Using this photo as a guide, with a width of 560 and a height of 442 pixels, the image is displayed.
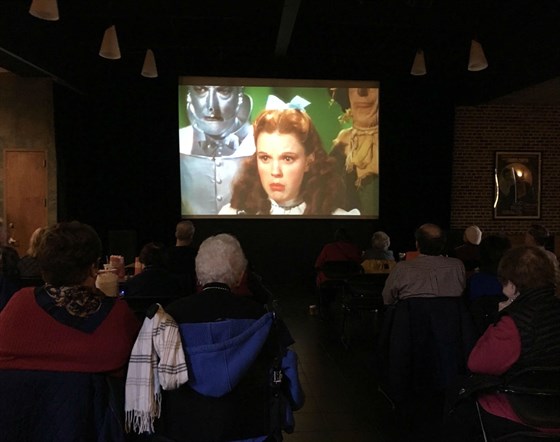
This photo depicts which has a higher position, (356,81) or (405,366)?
(356,81)

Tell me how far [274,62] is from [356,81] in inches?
55.5

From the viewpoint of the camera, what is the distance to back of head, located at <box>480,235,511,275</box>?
3615mm

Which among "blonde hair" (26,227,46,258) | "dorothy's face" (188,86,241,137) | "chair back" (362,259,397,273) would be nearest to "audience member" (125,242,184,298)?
"blonde hair" (26,227,46,258)

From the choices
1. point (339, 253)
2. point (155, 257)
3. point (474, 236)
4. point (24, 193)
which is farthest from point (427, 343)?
point (24, 193)

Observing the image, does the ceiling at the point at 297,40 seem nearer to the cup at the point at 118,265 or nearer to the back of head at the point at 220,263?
the cup at the point at 118,265

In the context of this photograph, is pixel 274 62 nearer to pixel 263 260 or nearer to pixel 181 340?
pixel 263 260

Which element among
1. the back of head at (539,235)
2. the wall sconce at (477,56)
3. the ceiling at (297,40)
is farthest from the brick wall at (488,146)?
the back of head at (539,235)

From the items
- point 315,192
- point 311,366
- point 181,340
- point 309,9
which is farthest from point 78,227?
point 315,192

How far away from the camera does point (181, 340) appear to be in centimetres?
191

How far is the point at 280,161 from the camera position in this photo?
901cm

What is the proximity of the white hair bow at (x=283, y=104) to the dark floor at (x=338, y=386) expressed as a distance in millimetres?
3679

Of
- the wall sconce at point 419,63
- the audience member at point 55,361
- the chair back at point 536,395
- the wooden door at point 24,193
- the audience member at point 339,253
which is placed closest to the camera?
the audience member at point 55,361

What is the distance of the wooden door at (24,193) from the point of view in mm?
8758

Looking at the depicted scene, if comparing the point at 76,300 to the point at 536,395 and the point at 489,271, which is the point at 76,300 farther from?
the point at 489,271
